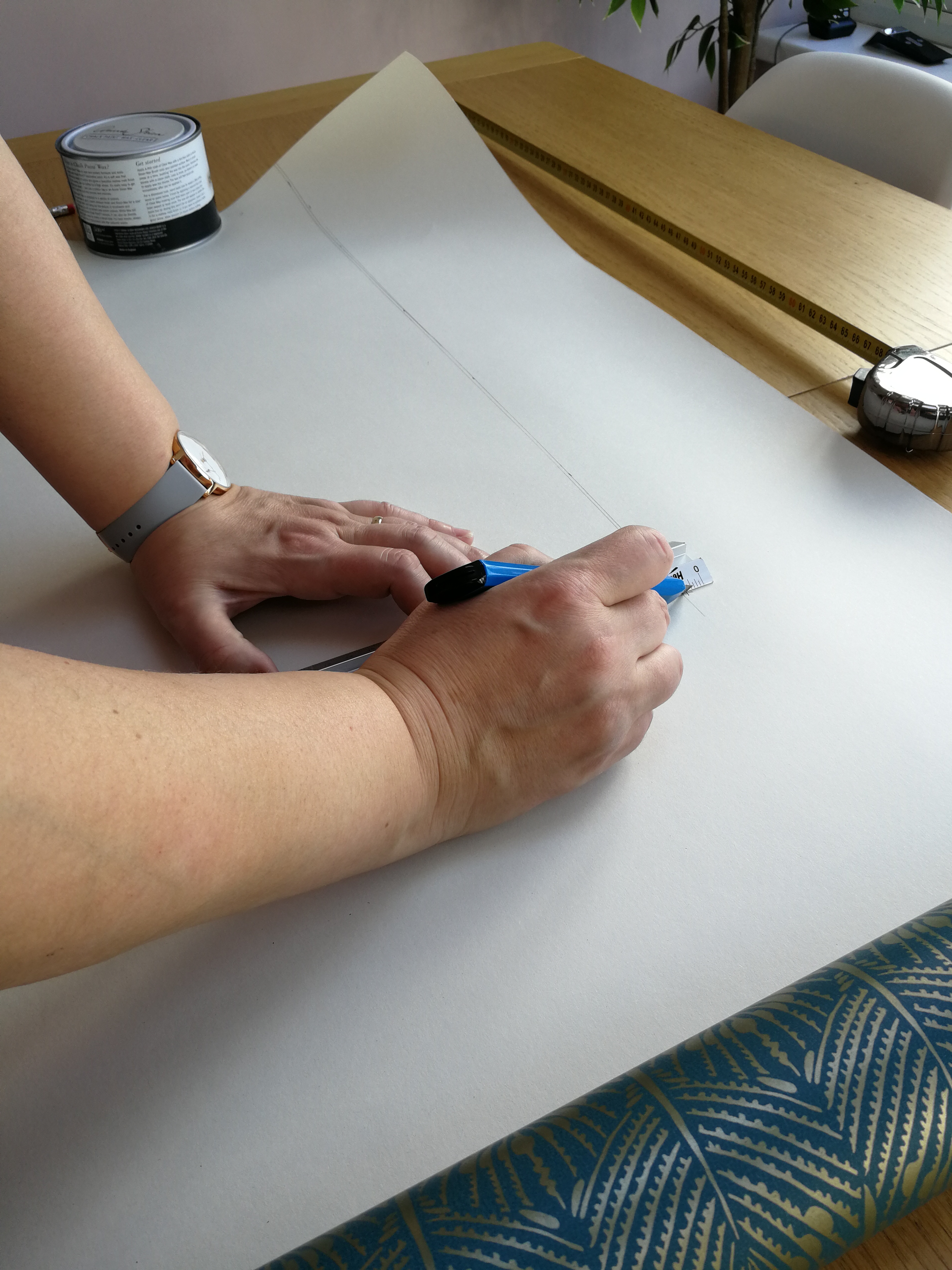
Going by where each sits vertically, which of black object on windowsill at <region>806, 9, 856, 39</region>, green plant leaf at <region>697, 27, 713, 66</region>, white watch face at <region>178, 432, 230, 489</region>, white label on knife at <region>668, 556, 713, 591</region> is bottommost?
white label on knife at <region>668, 556, 713, 591</region>

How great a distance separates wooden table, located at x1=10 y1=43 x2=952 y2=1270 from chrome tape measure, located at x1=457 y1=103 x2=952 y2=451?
1 cm

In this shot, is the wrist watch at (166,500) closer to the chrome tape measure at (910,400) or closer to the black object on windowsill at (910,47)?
the chrome tape measure at (910,400)

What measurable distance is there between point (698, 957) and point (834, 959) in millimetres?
64

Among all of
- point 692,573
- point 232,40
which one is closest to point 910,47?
point 232,40

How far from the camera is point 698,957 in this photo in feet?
1.53

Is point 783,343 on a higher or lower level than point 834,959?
higher

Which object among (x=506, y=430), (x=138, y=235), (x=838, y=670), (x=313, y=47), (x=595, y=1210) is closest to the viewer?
(x=595, y=1210)

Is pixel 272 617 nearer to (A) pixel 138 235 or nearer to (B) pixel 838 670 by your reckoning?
(B) pixel 838 670

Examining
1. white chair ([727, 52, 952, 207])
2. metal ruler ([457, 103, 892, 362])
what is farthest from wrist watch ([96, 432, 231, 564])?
white chair ([727, 52, 952, 207])

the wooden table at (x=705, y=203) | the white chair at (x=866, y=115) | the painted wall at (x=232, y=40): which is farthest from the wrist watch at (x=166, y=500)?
the painted wall at (x=232, y=40)

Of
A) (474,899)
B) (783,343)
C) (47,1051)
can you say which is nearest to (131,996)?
(47,1051)

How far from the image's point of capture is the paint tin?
101 cm

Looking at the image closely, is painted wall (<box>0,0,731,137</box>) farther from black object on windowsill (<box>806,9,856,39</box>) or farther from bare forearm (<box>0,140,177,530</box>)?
bare forearm (<box>0,140,177,530</box>)

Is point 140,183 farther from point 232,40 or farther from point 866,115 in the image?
point 232,40
